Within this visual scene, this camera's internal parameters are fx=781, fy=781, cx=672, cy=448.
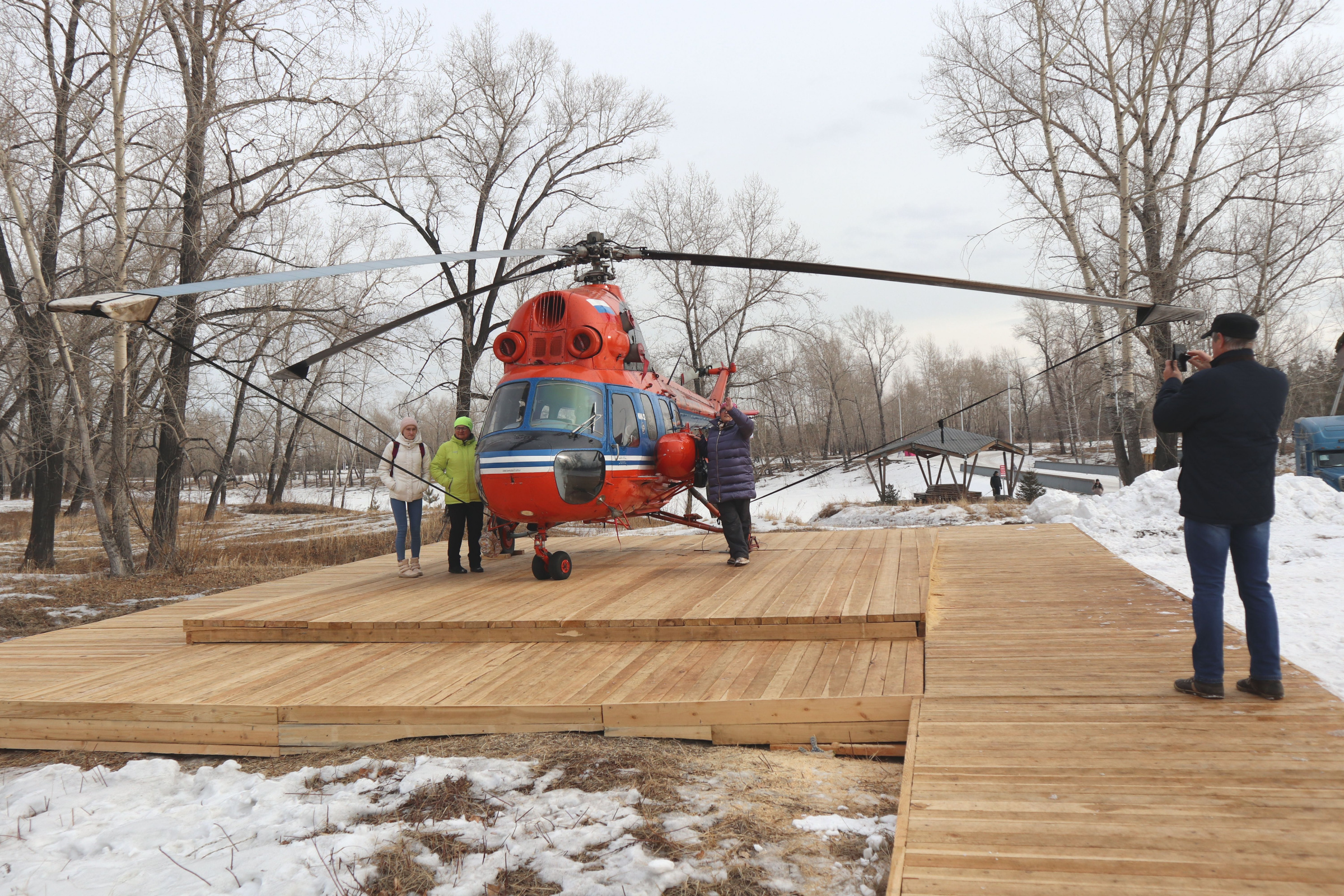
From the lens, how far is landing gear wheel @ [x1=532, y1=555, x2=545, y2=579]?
26.2 ft

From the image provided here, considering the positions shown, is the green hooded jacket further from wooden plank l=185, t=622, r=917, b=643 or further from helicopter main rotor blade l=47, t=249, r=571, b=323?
helicopter main rotor blade l=47, t=249, r=571, b=323

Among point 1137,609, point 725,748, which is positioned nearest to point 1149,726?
point 725,748

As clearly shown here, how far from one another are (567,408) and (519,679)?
333 centimetres

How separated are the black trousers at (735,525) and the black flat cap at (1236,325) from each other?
15.4ft

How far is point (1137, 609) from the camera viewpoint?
228 inches

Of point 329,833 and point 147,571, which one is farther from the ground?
point 147,571

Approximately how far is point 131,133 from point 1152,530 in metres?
16.5

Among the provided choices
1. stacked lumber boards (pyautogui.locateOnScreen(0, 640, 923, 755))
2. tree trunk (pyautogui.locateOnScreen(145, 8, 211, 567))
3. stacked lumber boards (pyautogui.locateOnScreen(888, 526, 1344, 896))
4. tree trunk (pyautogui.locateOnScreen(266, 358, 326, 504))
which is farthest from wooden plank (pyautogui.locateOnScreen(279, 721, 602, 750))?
tree trunk (pyautogui.locateOnScreen(266, 358, 326, 504))

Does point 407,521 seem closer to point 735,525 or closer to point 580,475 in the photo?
point 580,475

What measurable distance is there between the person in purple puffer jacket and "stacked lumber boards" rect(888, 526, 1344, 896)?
3.01m

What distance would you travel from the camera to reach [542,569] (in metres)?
7.99

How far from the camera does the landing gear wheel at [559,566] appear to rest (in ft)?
26.2

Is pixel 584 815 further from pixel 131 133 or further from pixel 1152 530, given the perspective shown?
pixel 131 133

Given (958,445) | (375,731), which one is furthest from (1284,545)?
(958,445)
